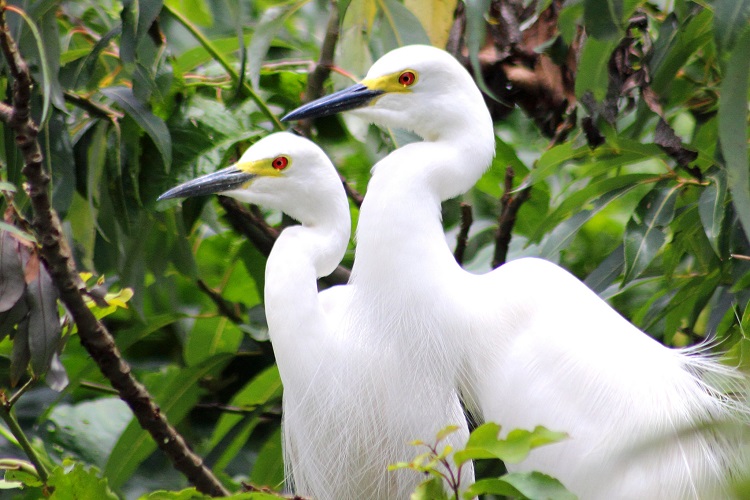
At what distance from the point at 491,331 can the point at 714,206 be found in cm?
49

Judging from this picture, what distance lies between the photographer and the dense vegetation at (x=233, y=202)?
68.7 inches

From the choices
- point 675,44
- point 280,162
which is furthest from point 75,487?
point 675,44

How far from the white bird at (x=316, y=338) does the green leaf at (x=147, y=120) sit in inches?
7.1

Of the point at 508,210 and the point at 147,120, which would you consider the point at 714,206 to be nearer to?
the point at 508,210

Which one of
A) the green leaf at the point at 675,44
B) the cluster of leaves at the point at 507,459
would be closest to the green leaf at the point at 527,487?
the cluster of leaves at the point at 507,459

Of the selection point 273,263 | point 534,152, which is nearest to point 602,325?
point 273,263

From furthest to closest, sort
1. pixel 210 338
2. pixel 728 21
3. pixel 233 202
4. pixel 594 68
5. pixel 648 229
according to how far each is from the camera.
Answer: pixel 210 338
pixel 233 202
pixel 648 229
pixel 594 68
pixel 728 21

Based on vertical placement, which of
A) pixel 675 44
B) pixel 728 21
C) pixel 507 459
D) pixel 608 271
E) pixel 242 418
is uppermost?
pixel 728 21

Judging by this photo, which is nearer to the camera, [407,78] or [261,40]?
[407,78]

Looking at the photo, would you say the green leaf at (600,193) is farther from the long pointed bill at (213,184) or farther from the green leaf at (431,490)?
the green leaf at (431,490)

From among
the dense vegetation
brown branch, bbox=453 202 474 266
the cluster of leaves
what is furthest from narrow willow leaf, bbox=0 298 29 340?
brown branch, bbox=453 202 474 266

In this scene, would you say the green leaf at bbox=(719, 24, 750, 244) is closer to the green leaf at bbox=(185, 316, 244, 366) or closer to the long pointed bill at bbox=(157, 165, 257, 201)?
the long pointed bill at bbox=(157, 165, 257, 201)

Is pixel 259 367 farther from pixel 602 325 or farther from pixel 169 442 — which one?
pixel 602 325

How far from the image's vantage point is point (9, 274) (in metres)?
1.70
